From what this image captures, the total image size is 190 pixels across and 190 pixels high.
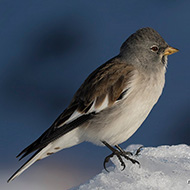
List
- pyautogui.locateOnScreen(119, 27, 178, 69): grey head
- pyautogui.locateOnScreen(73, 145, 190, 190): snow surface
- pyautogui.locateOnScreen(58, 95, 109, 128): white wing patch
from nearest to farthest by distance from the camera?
1. pyautogui.locateOnScreen(73, 145, 190, 190): snow surface
2. pyautogui.locateOnScreen(58, 95, 109, 128): white wing patch
3. pyautogui.locateOnScreen(119, 27, 178, 69): grey head

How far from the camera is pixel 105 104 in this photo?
6.20 feet

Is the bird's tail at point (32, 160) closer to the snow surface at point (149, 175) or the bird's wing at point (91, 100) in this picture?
the bird's wing at point (91, 100)

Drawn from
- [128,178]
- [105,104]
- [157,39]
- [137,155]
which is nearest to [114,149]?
[137,155]

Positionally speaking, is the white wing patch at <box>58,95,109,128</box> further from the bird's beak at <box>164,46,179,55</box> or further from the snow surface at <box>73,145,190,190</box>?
the bird's beak at <box>164,46,179,55</box>

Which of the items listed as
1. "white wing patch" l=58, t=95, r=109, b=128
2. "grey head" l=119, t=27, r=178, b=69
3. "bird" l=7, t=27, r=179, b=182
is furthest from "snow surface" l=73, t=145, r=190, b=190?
"grey head" l=119, t=27, r=178, b=69

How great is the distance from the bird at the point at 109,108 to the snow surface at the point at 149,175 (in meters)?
0.09

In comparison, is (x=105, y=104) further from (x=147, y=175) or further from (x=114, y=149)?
(x=147, y=175)

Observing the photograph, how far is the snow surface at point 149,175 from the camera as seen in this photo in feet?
4.97

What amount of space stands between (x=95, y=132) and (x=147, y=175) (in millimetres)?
403

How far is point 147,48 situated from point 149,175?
0.74 m

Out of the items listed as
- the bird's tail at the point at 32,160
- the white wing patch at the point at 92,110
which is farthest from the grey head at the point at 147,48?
the bird's tail at the point at 32,160

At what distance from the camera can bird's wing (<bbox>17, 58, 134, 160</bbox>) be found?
188 centimetres

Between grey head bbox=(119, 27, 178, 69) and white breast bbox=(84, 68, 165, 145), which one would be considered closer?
white breast bbox=(84, 68, 165, 145)

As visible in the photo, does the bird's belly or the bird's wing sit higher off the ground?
the bird's wing
